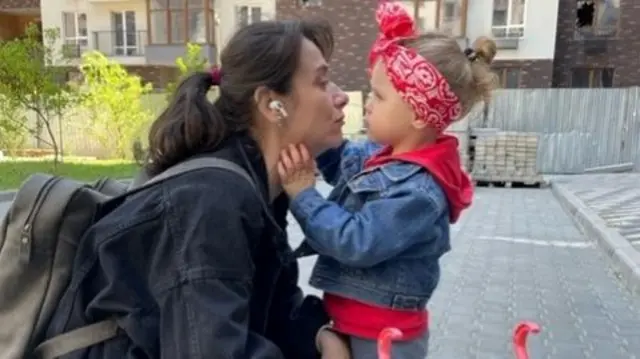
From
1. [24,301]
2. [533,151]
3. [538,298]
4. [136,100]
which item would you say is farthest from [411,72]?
[136,100]

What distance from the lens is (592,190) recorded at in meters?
11.1

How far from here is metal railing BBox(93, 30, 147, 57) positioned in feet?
78.0

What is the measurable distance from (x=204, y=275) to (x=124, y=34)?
81.3ft

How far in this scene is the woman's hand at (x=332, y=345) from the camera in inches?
61.2

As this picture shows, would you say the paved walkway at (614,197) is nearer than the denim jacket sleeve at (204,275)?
No

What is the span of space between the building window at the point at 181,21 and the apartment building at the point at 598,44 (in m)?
11.7

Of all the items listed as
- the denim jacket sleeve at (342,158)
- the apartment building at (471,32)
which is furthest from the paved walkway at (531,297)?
the apartment building at (471,32)

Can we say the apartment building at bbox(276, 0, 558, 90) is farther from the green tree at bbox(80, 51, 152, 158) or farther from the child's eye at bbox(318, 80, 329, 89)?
the child's eye at bbox(318, 80, 329, 89)

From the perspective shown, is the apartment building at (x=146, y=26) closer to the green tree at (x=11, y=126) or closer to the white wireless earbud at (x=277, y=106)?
the green tree at (x=11, y=126)

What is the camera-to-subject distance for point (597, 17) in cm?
1933

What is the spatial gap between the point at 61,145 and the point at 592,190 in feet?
48.3

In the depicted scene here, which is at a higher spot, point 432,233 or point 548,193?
point 432,233

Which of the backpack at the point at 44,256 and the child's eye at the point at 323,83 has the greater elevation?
the child's eye at the point at 323,83

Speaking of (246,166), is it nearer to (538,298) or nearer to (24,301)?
(24,301)
